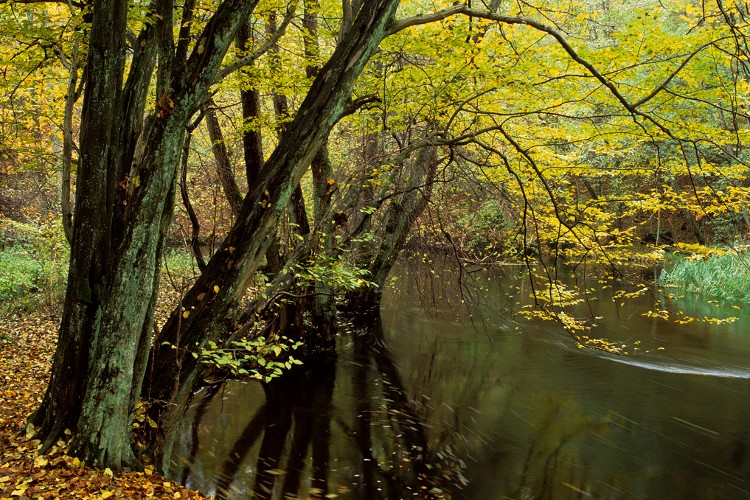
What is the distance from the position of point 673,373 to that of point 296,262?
788 centimetres

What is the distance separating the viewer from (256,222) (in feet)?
12.6

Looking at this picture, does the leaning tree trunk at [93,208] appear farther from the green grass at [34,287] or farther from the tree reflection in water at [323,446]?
the green grass at [34,287]

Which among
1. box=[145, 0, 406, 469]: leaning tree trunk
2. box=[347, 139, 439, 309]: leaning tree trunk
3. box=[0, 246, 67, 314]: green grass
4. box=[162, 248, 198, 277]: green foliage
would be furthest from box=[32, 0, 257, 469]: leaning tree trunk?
box=[162, 248, 198, 277]: green foliage

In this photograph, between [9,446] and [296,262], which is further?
[296,262]

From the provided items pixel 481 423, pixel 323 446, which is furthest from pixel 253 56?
pixel 481 423

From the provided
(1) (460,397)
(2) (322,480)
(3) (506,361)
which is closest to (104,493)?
(2) (322,480)

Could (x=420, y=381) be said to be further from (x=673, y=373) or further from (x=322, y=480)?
(x=673, y=373)

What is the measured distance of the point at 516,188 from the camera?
8.99m

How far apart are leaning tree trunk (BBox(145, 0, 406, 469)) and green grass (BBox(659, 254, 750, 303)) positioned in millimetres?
13547

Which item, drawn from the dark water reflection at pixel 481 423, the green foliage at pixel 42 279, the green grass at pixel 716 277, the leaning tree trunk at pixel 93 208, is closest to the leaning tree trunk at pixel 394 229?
the dark water reflection at pixel 481 423

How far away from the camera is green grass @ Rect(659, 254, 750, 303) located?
567 inches

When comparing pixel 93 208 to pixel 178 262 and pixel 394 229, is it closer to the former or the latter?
pixel 394 229

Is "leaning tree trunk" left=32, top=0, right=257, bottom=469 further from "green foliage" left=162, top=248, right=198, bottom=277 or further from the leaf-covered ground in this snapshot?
"green foliage" left=162, top=248, right=198, bottom=277

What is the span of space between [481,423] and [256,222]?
15.5 ft
